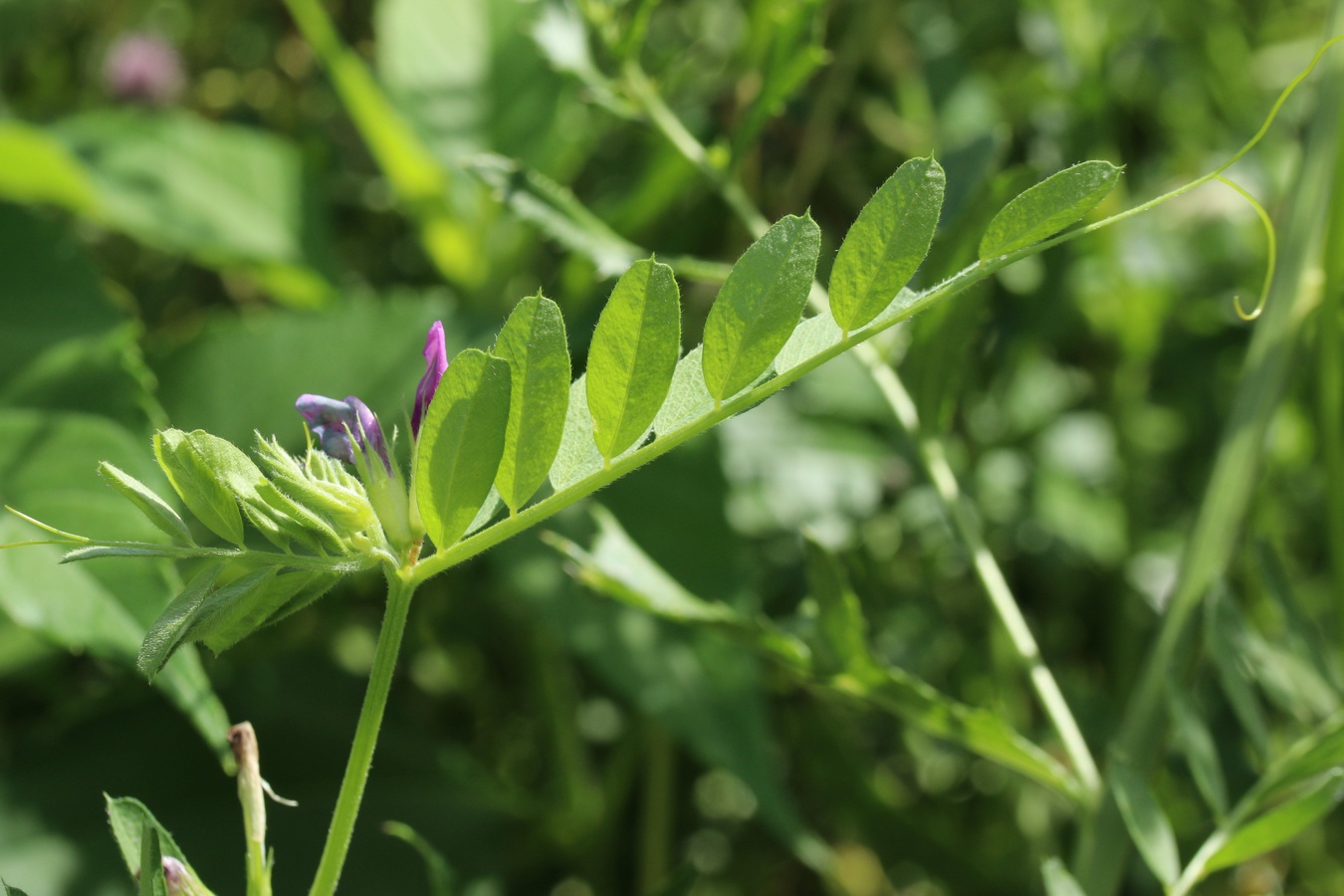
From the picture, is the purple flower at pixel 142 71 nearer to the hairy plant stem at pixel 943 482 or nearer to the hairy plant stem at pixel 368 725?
the hairy plant stem at pixel 943 482

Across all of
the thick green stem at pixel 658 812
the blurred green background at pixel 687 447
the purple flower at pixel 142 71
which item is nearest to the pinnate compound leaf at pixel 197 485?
the blurred green background at pixel 687 447

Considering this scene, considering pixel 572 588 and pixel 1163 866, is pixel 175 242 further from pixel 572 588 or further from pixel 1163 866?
pixel 1163 866

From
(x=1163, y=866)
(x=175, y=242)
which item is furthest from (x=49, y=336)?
(x=1163, y=866)

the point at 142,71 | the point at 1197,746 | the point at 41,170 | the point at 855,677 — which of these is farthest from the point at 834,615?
the point at 142,71

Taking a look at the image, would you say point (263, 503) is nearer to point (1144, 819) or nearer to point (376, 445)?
point (376, 445)

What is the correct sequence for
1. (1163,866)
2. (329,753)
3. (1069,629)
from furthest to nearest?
(1069,629)
(329,753)
(1163,866)

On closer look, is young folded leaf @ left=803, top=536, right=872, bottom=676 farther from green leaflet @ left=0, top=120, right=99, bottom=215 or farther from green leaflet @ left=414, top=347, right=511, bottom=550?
green leaflet @ left=0, top=120, right=99, bottom=215
